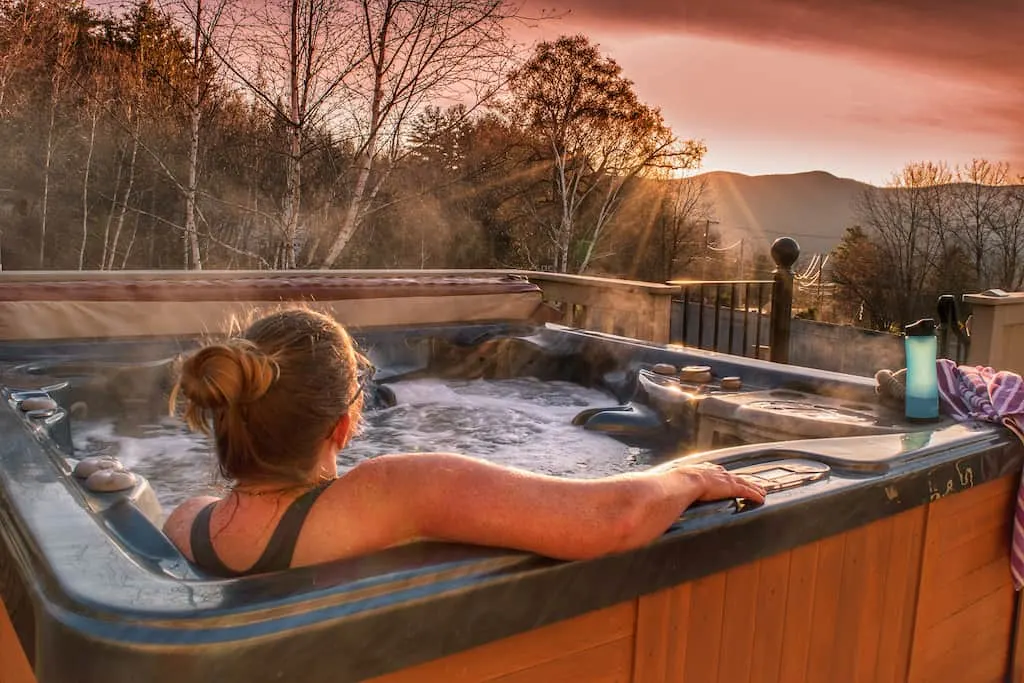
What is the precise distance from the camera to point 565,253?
15.6 metres

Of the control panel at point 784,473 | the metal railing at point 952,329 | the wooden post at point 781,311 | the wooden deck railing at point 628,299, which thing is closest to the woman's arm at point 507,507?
the control panel at point 784,473

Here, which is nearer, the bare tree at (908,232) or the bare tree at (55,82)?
the bare tree at (55,82)

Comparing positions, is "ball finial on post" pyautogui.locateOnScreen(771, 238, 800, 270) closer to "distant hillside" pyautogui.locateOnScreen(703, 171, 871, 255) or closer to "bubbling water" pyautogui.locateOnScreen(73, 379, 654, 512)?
"bubbling water" pyautogui.locateOnScreen(73, 379, 654, 512)

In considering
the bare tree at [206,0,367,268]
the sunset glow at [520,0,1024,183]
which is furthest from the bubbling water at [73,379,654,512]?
the sunset glow at [520,0,1024,183]

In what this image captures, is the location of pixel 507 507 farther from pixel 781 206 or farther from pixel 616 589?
pixel 781 206

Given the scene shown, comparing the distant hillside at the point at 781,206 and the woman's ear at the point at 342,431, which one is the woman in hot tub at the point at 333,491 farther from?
the distant hillside at the point at 781,206

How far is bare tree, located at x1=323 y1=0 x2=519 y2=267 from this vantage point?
261 inches

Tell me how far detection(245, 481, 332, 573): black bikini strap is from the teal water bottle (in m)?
1.50

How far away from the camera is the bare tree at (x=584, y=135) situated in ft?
50.1

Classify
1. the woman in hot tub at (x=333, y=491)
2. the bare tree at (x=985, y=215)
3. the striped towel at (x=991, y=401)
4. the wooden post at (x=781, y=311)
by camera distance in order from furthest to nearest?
the bare tree at (x=985, y=215)
the wooden post at (x=781, y=311)
the striped towel at (x=991, y=401)
the woman in hot tub at (x=333, y=491)

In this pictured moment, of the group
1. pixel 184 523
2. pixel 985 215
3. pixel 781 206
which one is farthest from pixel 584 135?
pixel 781 206

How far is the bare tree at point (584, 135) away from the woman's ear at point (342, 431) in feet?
46.1

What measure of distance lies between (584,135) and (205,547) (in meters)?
15.6

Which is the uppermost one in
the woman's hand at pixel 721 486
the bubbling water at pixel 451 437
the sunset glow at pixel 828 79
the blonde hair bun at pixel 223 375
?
the sunset glow at pixel 828 79
